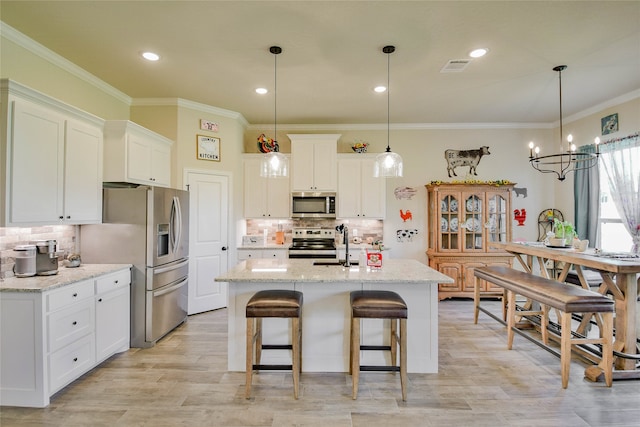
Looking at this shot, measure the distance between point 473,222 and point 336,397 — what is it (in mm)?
3697

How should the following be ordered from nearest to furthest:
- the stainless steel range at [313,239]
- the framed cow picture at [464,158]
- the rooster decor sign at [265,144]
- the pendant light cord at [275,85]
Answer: the pendant light cord at [275,85] → the stainless steel range at [313,239] → the rooster decor sign at [265,144] → the framed cow picture at [464,158]

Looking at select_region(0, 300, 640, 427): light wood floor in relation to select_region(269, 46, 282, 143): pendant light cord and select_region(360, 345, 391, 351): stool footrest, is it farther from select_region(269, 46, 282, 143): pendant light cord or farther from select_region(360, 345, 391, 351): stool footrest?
select_region(269, 46, 282, 143): pendant light cord

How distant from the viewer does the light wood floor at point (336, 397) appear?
6.72 feet

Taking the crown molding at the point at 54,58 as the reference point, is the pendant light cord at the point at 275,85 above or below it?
above

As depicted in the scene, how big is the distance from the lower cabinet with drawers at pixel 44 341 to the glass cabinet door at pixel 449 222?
4.59 metres

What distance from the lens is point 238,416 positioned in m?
2.08

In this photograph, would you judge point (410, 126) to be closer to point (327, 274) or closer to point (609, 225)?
point (609, 225)

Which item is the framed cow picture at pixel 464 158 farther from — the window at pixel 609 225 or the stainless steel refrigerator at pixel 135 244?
the stainless steel refrigerator at pixel 135 244

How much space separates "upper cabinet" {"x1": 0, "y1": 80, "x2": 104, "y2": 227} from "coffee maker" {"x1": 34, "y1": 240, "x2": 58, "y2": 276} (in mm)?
186

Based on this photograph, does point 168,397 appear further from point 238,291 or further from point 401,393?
point 401,393

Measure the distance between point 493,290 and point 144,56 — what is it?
553 centimetres

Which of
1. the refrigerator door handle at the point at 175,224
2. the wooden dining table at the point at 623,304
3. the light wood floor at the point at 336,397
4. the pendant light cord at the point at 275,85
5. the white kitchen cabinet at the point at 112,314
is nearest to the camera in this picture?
the light wood floor at the point at 336,397

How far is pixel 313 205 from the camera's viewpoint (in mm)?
4910

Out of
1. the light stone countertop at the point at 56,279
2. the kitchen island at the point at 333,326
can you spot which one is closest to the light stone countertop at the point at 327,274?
the kitchen island at the point at 333,326
